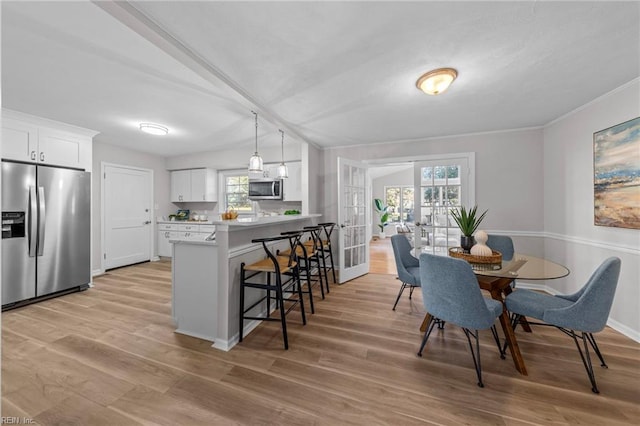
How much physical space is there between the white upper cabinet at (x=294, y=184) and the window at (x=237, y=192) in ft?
3.44

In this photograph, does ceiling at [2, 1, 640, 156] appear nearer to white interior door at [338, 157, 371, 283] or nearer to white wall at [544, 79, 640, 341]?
white wall at [544, 79, 640, 341]

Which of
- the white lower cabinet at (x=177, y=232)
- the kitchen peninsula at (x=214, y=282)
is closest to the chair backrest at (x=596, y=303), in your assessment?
the kitchen peninsula at (x=214, y=282)

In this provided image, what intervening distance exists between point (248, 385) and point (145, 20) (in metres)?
2.60

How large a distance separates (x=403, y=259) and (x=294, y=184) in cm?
254

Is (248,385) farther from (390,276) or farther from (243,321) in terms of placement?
(390,276)

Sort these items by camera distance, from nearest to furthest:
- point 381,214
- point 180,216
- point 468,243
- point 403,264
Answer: point 468,243, point 403,264, point 180,216, point 381,214

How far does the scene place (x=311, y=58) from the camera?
2.18m

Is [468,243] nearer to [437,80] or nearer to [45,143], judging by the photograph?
[437,80]

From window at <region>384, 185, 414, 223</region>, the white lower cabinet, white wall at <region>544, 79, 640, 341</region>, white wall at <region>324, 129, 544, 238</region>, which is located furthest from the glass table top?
window at <region>384, 185, 414, 223</region>

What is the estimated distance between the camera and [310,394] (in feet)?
6.26

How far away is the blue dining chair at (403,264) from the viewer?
291cm

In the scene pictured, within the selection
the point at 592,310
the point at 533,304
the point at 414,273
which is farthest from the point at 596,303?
the point at 414,273

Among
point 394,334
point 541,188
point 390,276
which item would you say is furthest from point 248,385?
point 541,188

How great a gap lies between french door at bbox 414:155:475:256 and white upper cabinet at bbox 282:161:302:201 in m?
2.03
